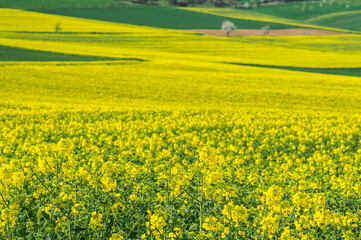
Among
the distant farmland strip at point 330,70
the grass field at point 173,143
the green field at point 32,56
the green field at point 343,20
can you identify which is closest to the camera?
the grass field at point 173,143

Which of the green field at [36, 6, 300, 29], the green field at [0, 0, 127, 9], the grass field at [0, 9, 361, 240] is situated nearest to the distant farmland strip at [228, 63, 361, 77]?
the grass field at [0, 9, 361, 240]

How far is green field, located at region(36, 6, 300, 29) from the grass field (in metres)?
25.7

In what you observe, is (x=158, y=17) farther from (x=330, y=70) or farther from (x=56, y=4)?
(x=330, y=70)

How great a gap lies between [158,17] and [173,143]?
106 metres

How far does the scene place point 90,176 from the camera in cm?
797

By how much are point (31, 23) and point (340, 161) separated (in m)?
87.3

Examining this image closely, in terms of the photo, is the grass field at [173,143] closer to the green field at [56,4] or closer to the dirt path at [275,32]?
the dirt path at [275,32]

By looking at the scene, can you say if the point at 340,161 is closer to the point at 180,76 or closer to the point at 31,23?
the point at 180,76

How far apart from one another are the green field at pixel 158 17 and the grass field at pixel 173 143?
2565 centimetres

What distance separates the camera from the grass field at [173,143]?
6.99 metres

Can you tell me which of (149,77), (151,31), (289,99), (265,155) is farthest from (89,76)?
(151,31)

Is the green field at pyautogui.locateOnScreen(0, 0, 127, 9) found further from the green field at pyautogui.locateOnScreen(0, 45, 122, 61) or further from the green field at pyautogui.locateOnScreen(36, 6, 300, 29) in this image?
the green field at pyautogui.locateOnScreen(0, 45, 122, 61)

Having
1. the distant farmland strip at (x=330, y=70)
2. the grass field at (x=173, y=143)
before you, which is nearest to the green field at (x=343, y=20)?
the grass field at (x=173, y=143)

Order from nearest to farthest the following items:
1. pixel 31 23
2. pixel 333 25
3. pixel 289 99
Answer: pixel 289 99 → pixel 31 23 → pixel 333 25
